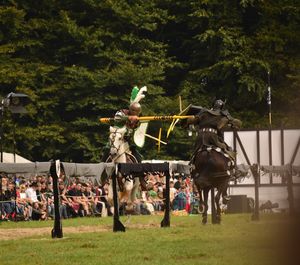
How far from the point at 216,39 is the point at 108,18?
240 inches

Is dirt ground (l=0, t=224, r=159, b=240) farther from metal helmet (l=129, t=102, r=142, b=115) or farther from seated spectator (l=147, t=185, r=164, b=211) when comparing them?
seated spectator (l=147, t=185, r=164, b=211)

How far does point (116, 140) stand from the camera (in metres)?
22.0

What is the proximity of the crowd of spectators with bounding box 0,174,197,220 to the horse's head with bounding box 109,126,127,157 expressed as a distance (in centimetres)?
298

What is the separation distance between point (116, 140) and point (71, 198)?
8.91 meters

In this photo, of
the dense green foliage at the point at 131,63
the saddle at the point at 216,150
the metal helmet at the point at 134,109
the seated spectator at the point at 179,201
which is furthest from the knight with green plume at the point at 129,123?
the dense green foliage at the point at 131,63

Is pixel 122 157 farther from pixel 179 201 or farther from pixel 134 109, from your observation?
pixel 179 201

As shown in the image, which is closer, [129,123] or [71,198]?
[129,123]

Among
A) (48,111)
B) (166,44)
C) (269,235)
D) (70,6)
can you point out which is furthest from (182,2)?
(269,235)

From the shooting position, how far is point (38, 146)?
5072 centimetres

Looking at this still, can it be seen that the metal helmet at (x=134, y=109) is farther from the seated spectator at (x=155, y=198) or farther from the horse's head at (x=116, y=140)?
the seated spectator at (x=155, y=198)

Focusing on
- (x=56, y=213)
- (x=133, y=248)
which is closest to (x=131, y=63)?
(x=56, y=213)

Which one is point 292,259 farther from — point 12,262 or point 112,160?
point 112,160

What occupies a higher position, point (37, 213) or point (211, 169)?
point (211, 169)

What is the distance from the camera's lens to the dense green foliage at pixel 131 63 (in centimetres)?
5088
